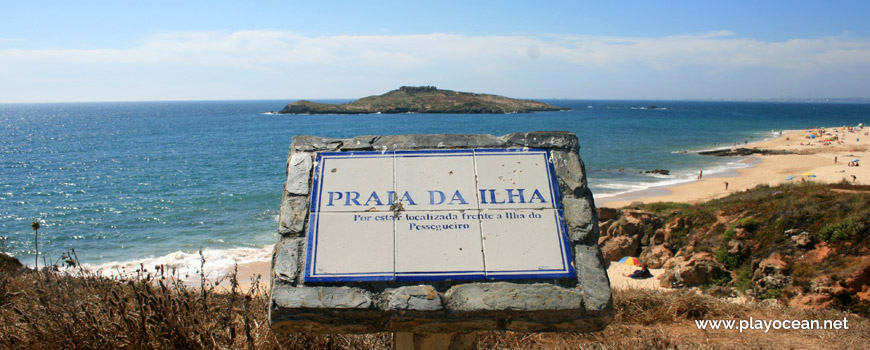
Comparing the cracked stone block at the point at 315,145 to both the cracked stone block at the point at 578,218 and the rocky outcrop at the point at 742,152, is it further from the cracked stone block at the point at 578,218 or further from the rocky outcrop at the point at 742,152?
the rocky outcrop at the point at 742,152

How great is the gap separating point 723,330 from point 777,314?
1.17m

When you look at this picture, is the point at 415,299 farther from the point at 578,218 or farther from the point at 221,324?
the point at 221,324

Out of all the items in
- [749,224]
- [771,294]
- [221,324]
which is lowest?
[771,294]

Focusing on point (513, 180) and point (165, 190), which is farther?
point (165, 190)

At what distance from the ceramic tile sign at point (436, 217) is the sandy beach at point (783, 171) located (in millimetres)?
19369

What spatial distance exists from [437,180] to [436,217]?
0.28 meters

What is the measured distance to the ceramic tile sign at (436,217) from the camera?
271cm

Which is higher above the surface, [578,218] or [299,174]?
[299,174]

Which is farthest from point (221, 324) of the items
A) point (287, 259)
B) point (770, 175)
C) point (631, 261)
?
point (770, 175)

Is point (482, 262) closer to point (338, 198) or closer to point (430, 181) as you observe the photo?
point (430, 181)

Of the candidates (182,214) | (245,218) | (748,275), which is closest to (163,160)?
(182,214)

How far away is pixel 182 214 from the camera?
2058cm

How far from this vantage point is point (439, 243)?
2.80 metres

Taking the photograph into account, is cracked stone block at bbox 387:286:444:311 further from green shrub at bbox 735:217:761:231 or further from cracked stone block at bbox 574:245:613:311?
green shrub at bbox 735:217:761:231
